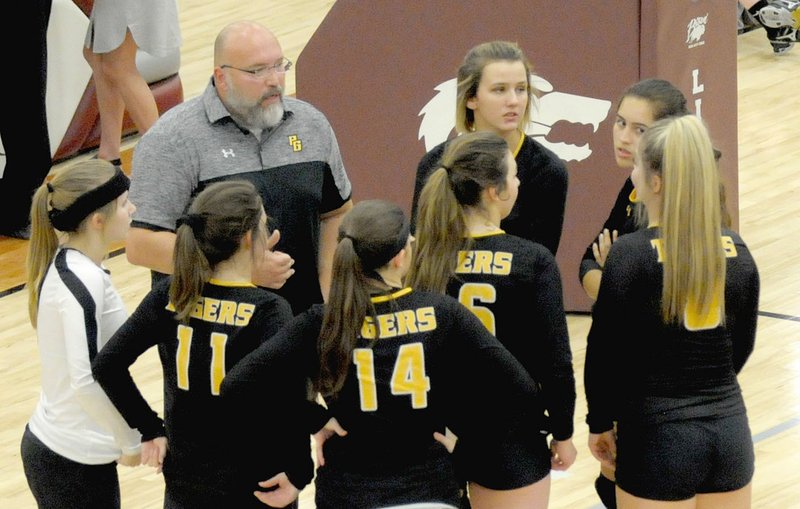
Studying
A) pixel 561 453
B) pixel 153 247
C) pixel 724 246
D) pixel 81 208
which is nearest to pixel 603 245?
pixel 724 246

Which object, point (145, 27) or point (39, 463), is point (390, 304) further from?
point (145, 27)

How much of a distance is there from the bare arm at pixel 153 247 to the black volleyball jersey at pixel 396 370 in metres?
0.78

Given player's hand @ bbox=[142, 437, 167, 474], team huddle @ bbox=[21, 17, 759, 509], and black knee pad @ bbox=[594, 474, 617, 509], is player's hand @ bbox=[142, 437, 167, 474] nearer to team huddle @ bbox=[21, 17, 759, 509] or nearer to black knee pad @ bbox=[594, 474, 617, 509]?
team huddle @ bbox=[21, 17, 759, 509]

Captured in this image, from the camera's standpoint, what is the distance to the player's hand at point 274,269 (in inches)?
135

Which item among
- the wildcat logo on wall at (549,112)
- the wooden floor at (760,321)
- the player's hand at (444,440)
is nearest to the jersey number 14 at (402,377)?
the player's hand at (444,440)

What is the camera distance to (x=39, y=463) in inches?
132

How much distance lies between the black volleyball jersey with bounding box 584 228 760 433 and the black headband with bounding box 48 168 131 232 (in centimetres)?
120

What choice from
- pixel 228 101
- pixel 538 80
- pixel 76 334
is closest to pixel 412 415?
pixel 76 334

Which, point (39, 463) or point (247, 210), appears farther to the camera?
point (39, 463)

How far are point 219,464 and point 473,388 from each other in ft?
1.92

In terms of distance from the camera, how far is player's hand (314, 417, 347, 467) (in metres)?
2.98

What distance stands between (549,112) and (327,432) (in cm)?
286

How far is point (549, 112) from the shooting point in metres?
5.62

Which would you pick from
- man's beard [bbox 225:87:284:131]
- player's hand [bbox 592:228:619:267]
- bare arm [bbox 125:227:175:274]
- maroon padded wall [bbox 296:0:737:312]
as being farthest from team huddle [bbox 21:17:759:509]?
maroon padded wall [bbox 296:0:737:312]
